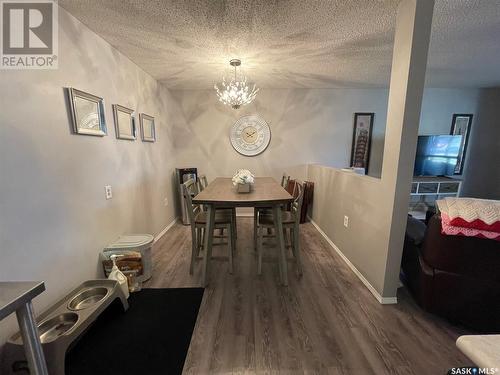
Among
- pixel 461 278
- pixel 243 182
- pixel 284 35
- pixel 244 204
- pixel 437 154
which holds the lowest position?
pixel 461 278

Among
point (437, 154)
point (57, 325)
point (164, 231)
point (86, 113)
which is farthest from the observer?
point (437, 154)

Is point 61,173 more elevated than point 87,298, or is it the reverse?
point 61,173

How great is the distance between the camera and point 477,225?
1326mm

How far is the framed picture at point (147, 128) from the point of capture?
2740 millimetres

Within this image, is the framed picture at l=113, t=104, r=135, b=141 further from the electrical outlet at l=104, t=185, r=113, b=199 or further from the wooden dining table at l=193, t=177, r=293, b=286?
the wooden dining table at l=193, t=177, r=293, b=286

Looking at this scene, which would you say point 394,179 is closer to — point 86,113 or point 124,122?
point 86,113

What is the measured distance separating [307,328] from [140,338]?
3.93 ft

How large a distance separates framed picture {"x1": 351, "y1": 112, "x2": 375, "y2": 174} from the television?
792 mm

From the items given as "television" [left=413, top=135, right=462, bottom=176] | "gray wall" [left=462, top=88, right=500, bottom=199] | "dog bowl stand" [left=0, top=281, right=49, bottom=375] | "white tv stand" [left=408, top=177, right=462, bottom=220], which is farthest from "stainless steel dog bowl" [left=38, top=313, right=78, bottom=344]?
"gray wall" [left=462, top=88, right=500, bottom=199]

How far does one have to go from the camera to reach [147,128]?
9.46ft

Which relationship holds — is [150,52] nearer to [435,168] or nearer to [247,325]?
[247,325]

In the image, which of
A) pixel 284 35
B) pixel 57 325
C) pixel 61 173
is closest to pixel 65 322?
pixel 57 325

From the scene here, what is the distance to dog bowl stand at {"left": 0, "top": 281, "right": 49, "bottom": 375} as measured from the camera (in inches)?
27.0

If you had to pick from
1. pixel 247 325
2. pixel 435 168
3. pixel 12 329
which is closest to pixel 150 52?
pixel 12 329
